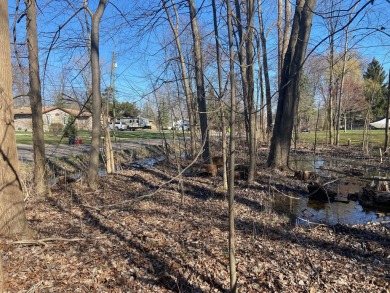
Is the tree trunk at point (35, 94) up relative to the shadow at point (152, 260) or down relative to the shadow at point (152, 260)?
up

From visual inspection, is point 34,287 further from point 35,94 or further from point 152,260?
point 35,94

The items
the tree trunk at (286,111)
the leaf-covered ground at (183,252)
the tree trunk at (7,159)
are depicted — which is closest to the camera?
the leaf-covered ground at (183,252)

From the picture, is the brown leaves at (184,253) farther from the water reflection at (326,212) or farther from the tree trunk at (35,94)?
the tree trunk at (35,94)

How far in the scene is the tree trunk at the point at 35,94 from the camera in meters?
6.95

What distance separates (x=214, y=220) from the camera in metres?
5.94

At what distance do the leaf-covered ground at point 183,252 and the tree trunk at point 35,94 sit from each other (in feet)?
3.16

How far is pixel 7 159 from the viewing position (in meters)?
4.50

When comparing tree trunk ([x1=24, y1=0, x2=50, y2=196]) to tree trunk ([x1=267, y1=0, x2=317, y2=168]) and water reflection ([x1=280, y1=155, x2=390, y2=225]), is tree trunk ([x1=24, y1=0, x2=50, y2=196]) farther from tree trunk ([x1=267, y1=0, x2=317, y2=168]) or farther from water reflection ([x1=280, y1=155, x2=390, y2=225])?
tree trunk ([x1=267, y1=0, x2=317, y2=168])

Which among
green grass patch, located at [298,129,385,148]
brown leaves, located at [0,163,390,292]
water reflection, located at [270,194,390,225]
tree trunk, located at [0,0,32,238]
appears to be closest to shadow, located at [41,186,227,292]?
brown leaves, located at [0,163,390,292]

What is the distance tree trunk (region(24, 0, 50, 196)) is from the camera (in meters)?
6.95

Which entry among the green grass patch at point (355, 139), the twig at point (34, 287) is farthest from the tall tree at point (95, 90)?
the green grass patch at point (355, 139)

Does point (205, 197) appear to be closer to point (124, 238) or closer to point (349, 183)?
point (124, 238)

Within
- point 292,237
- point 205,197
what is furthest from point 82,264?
point 205,197

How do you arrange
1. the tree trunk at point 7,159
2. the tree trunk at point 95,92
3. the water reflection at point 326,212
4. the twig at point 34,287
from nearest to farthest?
the twig at point 34,287 < the tree trunk at point 7,159 < the water reflection at point 326,212 < the tree trunk at point 95,92
